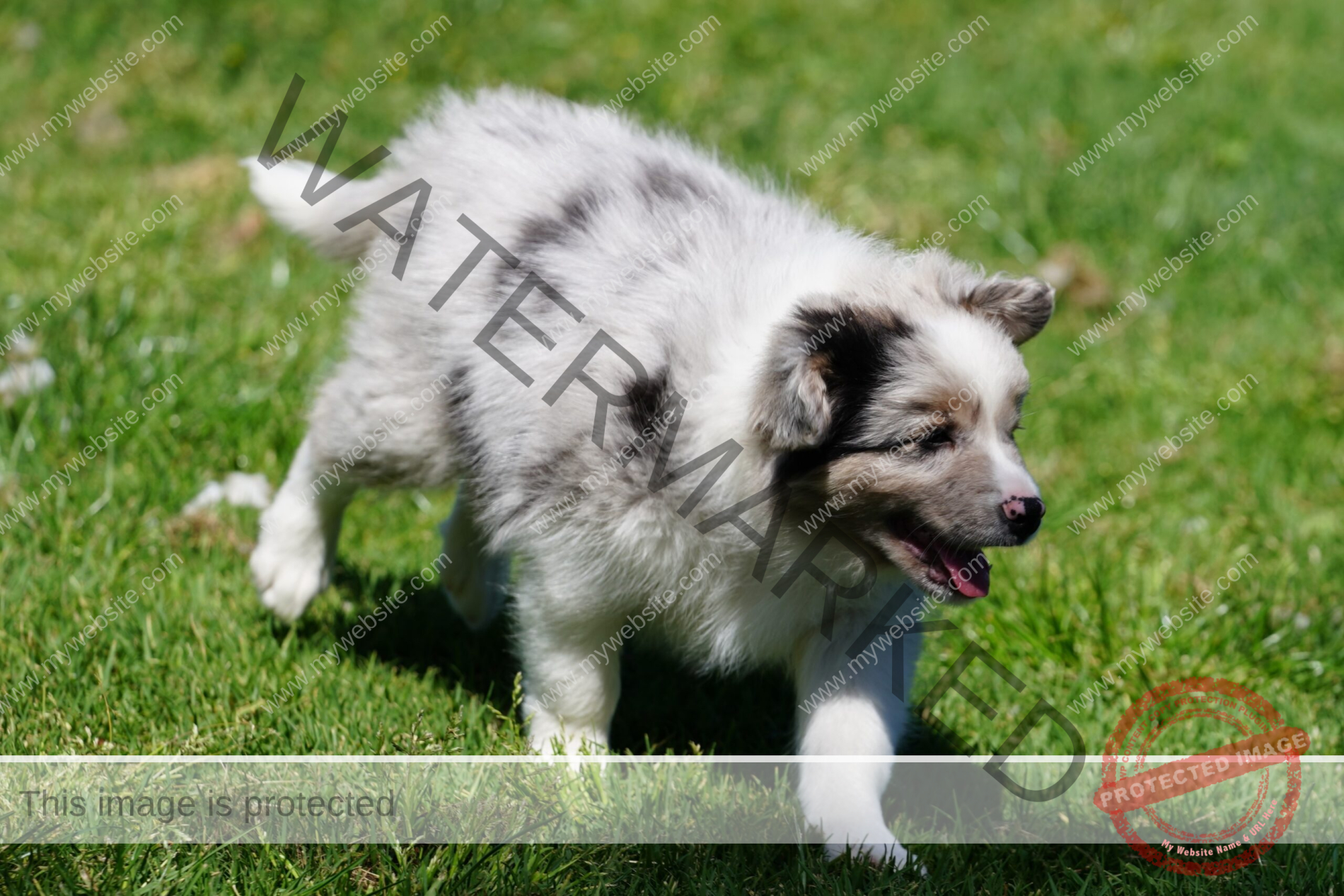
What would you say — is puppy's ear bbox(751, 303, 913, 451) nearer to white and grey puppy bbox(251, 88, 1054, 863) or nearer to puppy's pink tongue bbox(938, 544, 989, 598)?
white and grey puppy bbox(251, 88, 1054, 863)

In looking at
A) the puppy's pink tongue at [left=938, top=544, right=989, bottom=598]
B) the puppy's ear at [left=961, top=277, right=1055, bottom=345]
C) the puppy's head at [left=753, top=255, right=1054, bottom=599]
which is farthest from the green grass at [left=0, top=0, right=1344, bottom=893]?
the puppy's ear at [left=961, top=277, right=1055, bottom=345]

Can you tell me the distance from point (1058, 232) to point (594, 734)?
4090 mm

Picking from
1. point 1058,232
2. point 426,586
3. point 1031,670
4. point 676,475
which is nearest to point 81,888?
point 676,475

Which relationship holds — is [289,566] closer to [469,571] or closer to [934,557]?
[469,571]

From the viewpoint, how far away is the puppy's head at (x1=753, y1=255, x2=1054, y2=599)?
2.64 meters

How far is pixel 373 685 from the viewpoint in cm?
337

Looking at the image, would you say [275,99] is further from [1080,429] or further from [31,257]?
[1080,429]

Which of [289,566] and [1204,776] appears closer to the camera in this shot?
[1204,776]

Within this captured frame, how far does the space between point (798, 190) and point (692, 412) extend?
346 centimetres

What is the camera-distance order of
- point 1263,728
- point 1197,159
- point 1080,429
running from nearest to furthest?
point 1263,728 → point 1080,429 → point 1197,159

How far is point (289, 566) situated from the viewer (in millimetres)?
3658

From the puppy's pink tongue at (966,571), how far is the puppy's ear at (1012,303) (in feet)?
1.70

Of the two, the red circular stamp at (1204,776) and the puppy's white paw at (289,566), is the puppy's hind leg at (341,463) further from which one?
the red circular stamp at (1204,776)

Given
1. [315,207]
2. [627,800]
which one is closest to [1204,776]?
[627,800]
